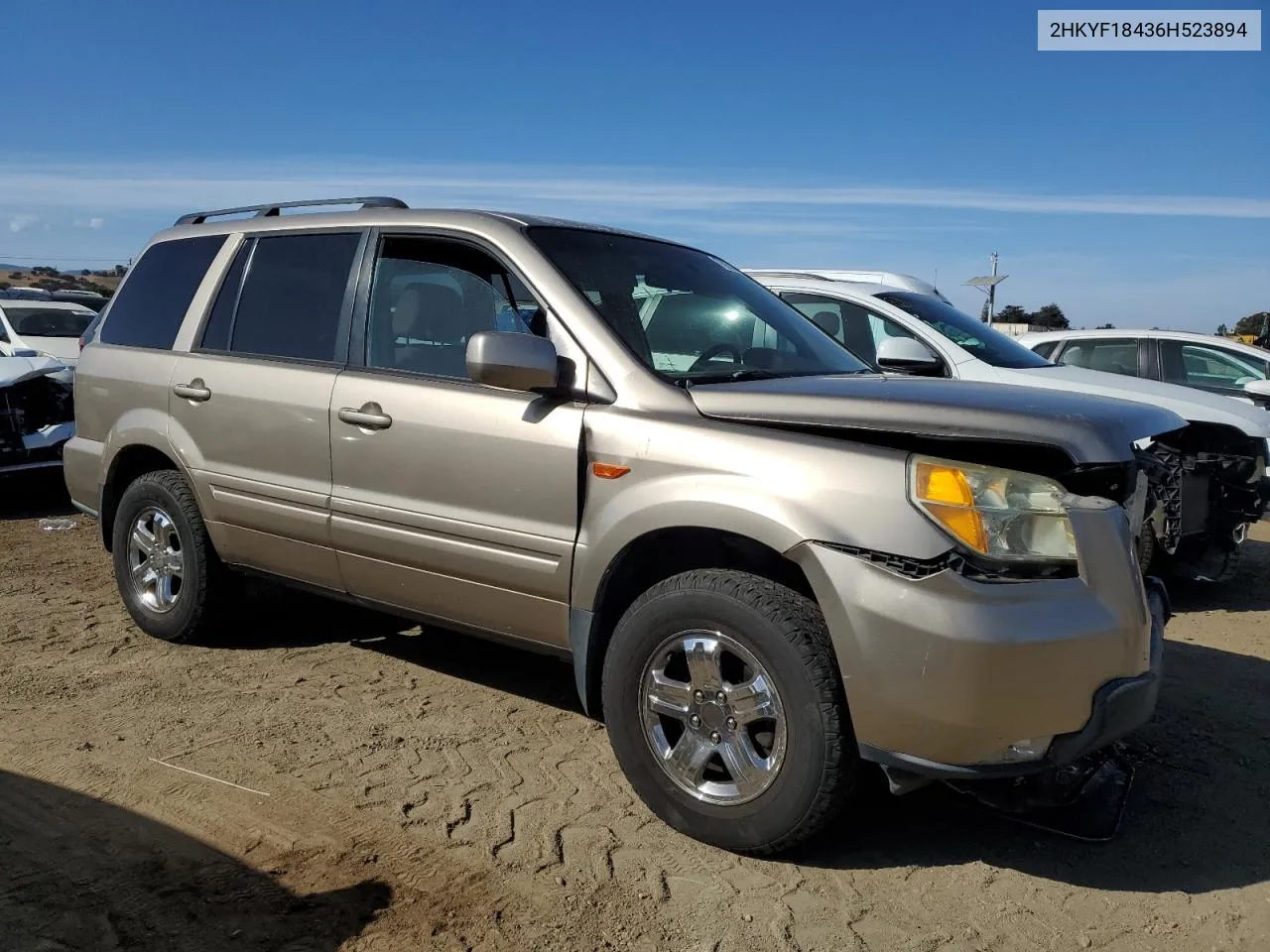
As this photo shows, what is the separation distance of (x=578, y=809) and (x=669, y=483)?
112 cm

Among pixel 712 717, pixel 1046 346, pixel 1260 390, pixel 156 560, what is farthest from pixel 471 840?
pixel 1046 346

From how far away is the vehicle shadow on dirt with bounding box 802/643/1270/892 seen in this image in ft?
10.2

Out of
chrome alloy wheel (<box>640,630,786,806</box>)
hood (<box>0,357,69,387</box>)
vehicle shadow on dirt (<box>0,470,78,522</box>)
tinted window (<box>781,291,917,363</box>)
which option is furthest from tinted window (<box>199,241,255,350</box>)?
vehicle shadow on dirt (<box>0,470,78,522</box>)

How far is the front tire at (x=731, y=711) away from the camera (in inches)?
113

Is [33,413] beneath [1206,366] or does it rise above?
beneath

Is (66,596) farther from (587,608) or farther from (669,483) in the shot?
(669,483)

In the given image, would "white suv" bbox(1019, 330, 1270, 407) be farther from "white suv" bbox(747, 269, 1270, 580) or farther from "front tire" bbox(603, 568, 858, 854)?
"front tire" bbox(603, 568, 858, 854)

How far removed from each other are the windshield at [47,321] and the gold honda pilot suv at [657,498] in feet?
29.2

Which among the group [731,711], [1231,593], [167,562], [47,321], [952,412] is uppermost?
[47,321]

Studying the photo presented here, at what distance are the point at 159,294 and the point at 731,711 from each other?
3646mm

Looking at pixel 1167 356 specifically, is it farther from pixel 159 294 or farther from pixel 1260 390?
pixel 159 294

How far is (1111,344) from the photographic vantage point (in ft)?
31.4

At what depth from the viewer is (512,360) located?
10.8 feet

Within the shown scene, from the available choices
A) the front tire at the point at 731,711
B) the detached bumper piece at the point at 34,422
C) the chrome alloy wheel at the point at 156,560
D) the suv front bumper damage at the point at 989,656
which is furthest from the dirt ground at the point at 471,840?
the detached bumper piece at the point at 34,422
